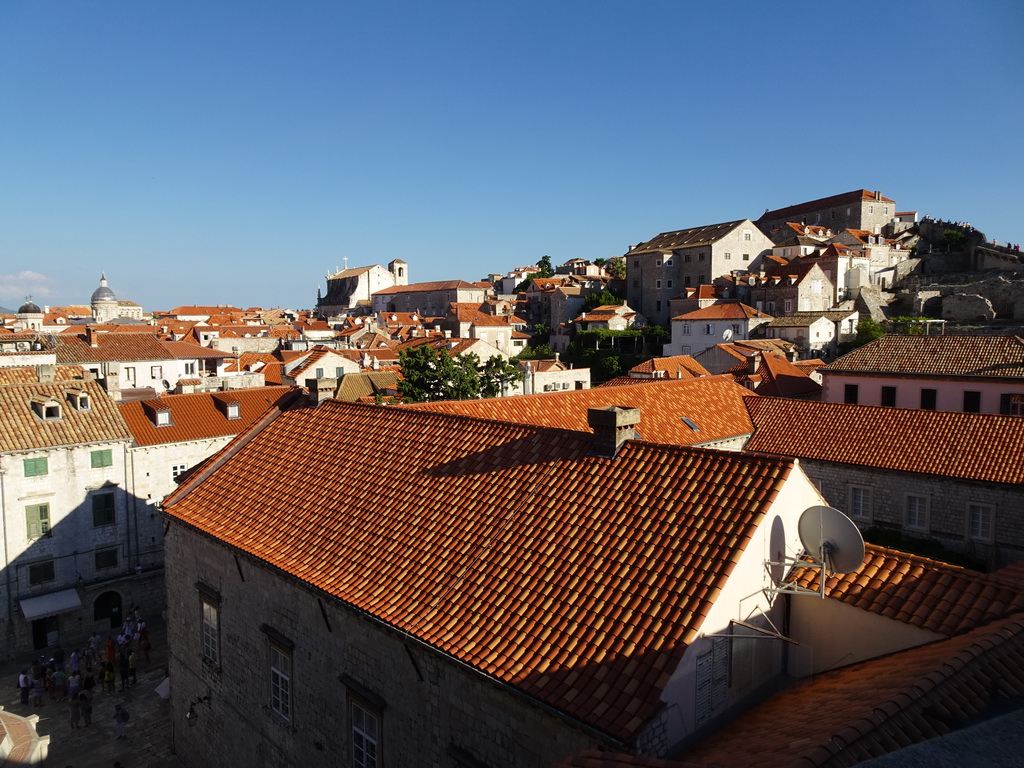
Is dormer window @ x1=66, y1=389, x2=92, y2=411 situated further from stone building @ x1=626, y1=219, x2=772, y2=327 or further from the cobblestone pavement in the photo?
stone building @ x1=626, y1=219, x2=772, y2=327

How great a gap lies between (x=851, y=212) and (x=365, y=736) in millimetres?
89315

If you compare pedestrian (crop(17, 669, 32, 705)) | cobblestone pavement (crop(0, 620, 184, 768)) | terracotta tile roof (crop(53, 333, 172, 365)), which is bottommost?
cobblestone pavement (crop(0, 620, 184, 768))

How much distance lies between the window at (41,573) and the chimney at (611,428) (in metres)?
22.0

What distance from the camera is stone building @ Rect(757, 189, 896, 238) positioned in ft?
268

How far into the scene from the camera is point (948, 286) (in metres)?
→ 61.4

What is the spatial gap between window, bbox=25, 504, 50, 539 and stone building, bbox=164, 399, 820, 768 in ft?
40.6

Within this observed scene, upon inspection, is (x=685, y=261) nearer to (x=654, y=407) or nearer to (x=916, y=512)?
(x=654, y=407)

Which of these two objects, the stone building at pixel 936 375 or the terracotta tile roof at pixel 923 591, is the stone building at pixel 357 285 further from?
the terracotta tile roof at pixel 923 591

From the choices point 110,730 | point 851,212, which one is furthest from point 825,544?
point 851,212

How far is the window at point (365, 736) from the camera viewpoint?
30.9ft

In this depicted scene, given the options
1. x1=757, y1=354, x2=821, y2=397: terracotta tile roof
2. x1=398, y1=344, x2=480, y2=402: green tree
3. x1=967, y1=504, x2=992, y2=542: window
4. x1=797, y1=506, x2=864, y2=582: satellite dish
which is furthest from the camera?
x1=757, y1=354, x2=821, y2=397: terracotta tile roof

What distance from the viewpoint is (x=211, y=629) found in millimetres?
13297

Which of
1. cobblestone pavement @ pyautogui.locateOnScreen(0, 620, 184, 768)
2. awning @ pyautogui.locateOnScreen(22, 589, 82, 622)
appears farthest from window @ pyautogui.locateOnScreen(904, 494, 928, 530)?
awning @ pyautogui.locateOnScreen(22, 589, 82, 622)

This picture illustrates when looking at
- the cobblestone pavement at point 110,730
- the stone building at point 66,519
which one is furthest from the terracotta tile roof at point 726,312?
the cobblestone pavement at point 110,730
